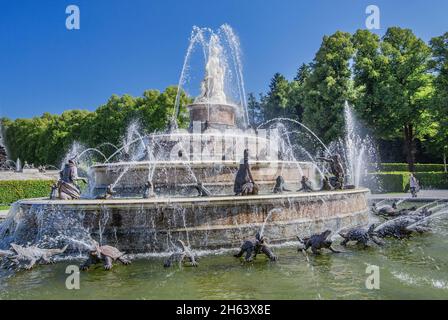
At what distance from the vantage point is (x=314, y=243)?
1072 centimetres

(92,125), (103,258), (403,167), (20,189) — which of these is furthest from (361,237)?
(92,125)

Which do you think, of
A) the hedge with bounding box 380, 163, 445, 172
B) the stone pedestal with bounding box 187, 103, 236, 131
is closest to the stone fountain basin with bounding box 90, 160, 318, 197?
the stone pedestal with bounding box 187, 103, 236, 131

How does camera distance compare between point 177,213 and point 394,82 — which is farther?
point 394,82

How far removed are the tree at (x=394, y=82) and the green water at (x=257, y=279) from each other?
2977 cm

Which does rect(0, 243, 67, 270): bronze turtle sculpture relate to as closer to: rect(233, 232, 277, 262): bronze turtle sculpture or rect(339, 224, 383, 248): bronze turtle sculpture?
rect(233, 232, 277, 262): bronze turtle sculpture

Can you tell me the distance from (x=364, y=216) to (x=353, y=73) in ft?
90.7

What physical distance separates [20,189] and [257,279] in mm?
25308

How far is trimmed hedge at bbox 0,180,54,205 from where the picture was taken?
28453 mm

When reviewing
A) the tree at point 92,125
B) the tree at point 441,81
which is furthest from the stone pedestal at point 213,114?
the tree at point 92,125

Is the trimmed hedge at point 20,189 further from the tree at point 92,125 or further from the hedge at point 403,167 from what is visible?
the hedge at point 403,167

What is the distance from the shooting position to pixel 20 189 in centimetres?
2911

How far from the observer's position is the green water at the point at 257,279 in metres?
7.64

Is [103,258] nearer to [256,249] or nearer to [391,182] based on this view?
[256,249]
